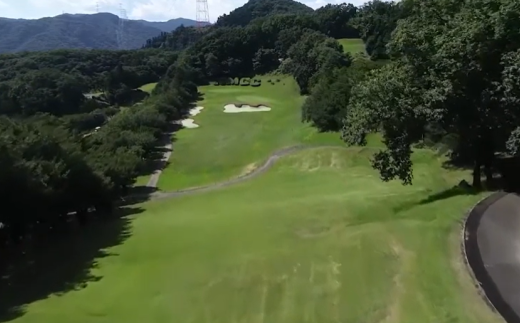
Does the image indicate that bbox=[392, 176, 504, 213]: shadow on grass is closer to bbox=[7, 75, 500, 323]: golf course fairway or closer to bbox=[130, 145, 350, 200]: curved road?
bbox=[7, 75, 500, 323]: golf course fairway

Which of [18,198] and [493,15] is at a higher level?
[493,15]

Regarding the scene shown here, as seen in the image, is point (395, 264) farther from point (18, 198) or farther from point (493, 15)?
point (18, 198)

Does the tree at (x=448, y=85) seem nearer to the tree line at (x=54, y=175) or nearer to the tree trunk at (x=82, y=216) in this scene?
the tree line at (x=54, y=175)

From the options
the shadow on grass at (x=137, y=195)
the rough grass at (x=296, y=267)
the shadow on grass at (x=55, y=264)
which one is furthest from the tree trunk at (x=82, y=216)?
the shadow on grass at (x=137, y=195)

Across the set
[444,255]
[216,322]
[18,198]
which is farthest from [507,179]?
[18,198]

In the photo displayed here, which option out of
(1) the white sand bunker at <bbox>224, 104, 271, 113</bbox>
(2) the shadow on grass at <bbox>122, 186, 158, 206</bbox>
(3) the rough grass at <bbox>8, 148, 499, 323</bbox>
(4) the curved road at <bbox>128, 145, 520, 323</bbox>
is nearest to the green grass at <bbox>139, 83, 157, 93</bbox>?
(1) the white sand bunker at <bbox>224, 104, 271, 113</bbox>
